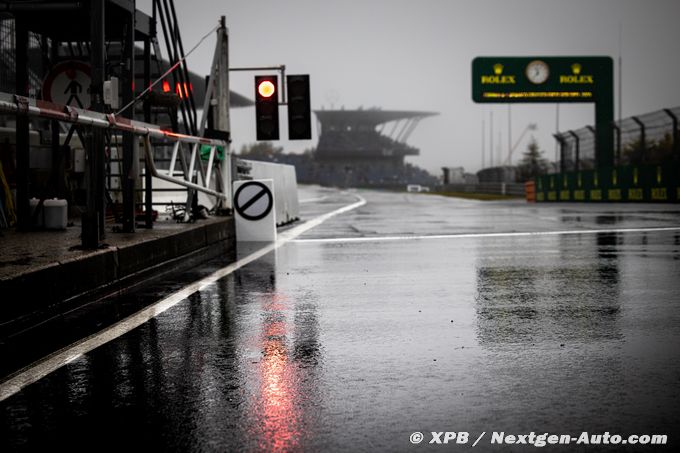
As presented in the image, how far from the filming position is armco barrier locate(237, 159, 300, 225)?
1783 cm

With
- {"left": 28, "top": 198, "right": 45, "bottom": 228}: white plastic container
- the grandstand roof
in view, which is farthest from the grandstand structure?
{"left": 28, "top": 198, "right": 45, "bottom": 228}: white plastic container

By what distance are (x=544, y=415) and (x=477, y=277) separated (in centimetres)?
515

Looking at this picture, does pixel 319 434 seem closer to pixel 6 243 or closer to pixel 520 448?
pixel 520 448

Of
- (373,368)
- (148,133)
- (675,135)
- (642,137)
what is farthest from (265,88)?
(642,137)

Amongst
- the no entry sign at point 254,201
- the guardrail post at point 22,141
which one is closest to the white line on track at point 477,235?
the no entry sign at point 254,201

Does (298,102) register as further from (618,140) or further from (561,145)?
(561,145)

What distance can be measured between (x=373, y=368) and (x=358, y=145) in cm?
18087

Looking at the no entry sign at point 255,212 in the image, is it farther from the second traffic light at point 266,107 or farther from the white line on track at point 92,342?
the second traffic light at point 266,107

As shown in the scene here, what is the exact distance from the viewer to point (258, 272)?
943 centimetres

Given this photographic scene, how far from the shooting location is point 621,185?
36250 mm

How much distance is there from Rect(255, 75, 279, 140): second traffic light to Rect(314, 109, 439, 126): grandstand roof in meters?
162

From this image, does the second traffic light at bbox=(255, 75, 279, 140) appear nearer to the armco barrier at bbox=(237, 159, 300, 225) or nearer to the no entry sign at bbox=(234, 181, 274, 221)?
the armco barrier at bbox=(237, 159, 300, 225)

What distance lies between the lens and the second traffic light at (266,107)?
18.7 meters

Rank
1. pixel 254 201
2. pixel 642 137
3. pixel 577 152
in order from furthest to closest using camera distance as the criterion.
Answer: pixel 577 152, pixel 642 137, pixel 254 201
